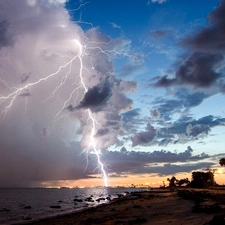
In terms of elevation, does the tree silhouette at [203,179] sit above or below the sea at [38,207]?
above

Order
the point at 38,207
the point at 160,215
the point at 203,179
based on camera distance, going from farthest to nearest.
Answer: the point at 203,179 → the point at 38,207 → the point at 160,215

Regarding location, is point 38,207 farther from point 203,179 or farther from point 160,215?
point 203,179

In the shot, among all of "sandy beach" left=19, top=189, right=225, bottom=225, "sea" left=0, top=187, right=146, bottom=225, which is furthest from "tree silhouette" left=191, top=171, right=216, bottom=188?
"sandy beach" left=19, top=189, right=225, bottom=225

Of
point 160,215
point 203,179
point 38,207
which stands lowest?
point 38,207

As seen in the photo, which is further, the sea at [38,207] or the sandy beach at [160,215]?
the sea at [38,207]

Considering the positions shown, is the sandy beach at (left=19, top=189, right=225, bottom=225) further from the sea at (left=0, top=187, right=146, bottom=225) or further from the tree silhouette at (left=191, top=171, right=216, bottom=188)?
the tree silhouette at (left=191, top=171, right=216, bottom=188)

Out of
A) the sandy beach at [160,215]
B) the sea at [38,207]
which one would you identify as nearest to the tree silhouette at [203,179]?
the sea at [38,207]

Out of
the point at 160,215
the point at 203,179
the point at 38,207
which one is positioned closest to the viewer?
the point at 160,215

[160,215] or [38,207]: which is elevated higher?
[160,215]

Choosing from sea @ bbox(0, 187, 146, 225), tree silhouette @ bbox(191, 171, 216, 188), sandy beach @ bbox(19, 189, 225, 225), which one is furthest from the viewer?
tree silhouette @ bbox(191, 171, 216, 188)

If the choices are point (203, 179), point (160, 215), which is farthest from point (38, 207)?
point (203, 179)

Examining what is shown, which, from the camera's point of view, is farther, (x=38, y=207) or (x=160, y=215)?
(x=38, y=207)

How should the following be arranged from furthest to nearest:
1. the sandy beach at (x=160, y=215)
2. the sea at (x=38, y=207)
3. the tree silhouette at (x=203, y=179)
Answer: the tree silhouette at (x=203, y=179), the sea at (x=38, y=207), the sandy beach at (x=160, y=215)

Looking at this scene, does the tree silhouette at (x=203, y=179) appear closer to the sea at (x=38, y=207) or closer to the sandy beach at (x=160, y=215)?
the sea at (x=38, y=207)
